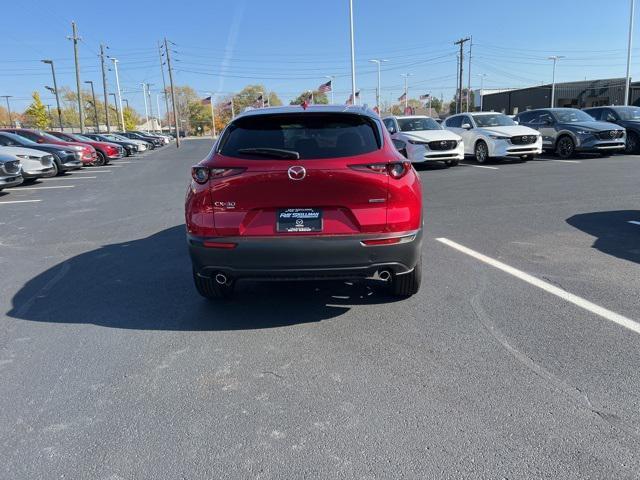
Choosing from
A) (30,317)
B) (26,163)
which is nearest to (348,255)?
(30,317)

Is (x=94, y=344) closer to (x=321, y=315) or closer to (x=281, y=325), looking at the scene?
(x=281, y=325)

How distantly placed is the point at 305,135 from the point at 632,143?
17465mm

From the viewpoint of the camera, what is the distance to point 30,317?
4266mm

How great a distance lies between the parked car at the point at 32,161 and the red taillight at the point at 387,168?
14.1 m

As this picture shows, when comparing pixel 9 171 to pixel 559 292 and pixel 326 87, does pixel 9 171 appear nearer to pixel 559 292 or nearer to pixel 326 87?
pixel 559 292

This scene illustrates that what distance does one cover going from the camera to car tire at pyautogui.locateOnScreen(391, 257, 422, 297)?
416 cm

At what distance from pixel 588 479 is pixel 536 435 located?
335mm

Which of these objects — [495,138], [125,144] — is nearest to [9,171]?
[495,138]

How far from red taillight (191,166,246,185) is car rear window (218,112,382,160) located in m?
0.16

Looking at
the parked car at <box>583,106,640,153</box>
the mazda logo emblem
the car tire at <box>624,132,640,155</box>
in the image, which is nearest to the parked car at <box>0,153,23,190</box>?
the mazda logo emblem

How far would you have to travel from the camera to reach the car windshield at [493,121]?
1667cm

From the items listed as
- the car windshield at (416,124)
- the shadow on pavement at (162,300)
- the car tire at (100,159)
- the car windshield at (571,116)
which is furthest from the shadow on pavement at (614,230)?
the car tire at (100,159)

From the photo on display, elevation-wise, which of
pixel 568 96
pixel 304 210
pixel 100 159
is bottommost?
pixel 100 159

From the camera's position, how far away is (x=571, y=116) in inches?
683
